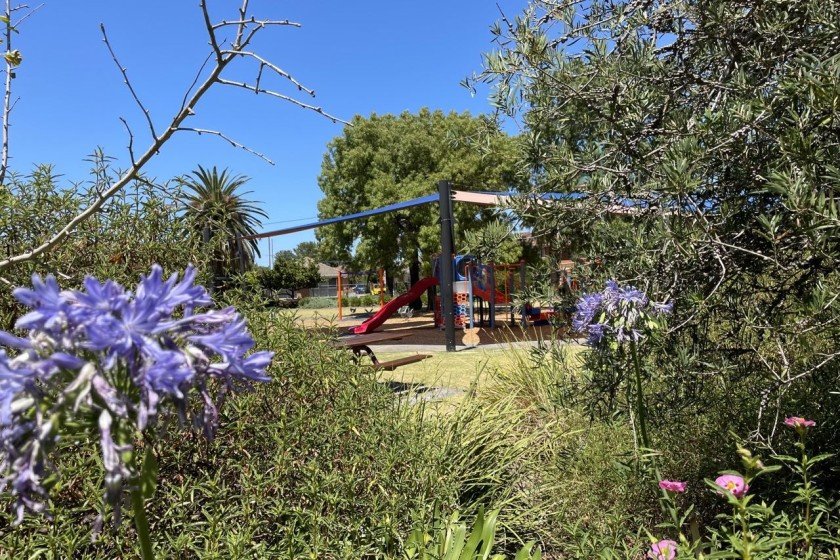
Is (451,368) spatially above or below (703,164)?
below

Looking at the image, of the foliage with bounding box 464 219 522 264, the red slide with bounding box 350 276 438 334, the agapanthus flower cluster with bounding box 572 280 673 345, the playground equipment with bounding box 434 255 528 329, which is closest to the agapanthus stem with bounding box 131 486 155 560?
the agapanthus flower cluster with bounding box 572 280 673 345

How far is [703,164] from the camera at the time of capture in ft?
7.76

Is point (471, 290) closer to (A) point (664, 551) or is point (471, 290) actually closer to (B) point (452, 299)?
(B) point (452, 299)

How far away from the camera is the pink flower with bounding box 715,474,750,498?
172 cm

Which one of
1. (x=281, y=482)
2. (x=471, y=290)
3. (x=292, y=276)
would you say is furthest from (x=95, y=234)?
(x=292, y=276)

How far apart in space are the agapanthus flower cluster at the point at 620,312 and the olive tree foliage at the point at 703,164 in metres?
0.10

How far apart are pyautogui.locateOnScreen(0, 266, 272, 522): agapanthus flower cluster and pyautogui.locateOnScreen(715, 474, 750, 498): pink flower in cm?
150

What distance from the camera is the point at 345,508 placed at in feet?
7.66

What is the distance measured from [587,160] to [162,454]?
219 centimetres

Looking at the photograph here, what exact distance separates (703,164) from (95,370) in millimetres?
2265

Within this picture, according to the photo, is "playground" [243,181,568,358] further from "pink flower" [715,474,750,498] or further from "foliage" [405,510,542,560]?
"pink flower" [715,474,750,498]

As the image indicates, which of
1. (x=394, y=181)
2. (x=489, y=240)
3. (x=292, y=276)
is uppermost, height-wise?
(x=394, y=181)

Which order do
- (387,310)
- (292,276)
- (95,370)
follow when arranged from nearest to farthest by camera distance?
(95,370), (387,310), (292,276)

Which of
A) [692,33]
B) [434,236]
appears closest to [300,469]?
[692,33]
